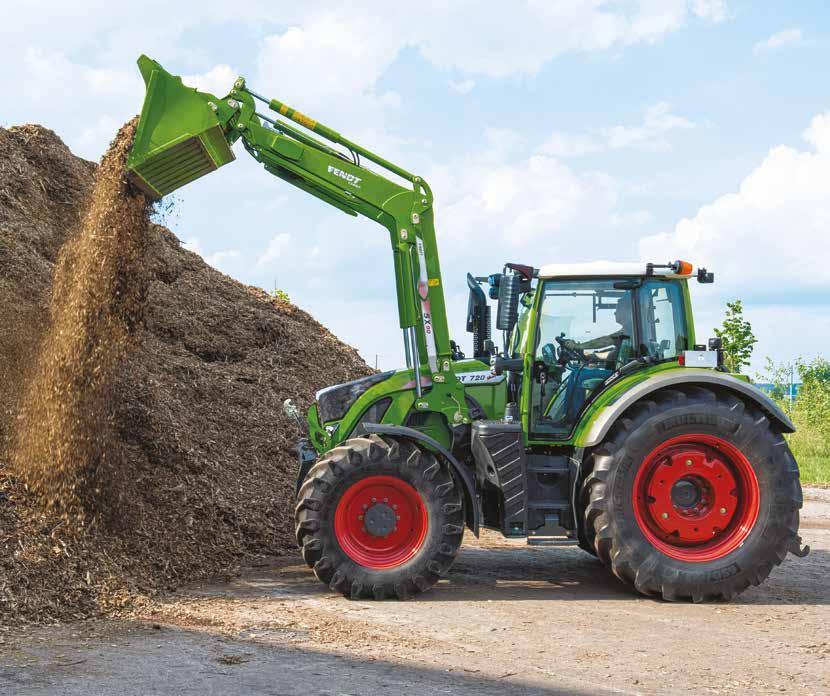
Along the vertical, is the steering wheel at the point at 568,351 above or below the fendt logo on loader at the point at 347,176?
below

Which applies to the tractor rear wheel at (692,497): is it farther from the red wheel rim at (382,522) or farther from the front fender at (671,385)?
the red wheel rim at (382,522)

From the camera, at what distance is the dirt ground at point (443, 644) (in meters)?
5.36

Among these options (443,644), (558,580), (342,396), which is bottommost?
(443,644)

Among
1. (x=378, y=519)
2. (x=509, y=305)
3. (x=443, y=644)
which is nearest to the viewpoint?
(x=443, y=644)

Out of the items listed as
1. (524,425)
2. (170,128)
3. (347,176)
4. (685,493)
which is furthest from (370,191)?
(685,493)

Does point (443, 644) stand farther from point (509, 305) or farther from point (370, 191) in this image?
point (370, 191)

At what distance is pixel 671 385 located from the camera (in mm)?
7613

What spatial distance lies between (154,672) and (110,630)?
1.13 m

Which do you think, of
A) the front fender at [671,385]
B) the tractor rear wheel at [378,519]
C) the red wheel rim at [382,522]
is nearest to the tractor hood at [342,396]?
the tractor rear wheel at [378,519]

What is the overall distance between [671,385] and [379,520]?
2.51m

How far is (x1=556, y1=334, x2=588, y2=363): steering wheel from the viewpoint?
7793 millimetres

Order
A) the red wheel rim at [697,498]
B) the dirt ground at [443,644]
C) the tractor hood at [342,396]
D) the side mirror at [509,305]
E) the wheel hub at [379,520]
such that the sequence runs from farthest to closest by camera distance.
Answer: the tractor hood at [342,396]
the red wheel rim at [697,498]
the wheel hub at [379,520]
the side mirror at [509,305]
the dirt ground at [443,644]

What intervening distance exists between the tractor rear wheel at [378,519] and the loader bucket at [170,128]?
266 cm

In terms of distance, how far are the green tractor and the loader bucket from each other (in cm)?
1
